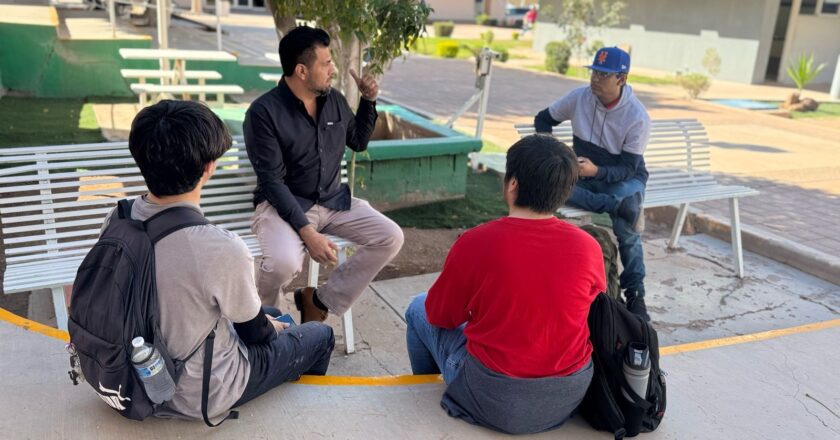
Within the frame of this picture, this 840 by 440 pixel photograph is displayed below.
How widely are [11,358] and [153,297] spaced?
1159mm

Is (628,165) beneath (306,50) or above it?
beneath

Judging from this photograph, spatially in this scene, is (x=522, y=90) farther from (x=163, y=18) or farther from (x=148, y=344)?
(x=148, y=344)

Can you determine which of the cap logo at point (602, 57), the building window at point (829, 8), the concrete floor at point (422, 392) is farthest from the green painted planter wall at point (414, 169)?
the building window at point (829, 8)

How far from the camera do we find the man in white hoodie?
14.4ft

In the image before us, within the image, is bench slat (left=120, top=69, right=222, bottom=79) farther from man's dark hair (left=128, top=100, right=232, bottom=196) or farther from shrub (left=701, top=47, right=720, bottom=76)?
shrub (left=701, top=47, right=720, bottom=76)

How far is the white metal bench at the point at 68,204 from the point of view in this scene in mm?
3246

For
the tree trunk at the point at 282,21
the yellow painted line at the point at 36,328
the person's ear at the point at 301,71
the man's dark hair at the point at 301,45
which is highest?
the tree trunk at the point at 282,21

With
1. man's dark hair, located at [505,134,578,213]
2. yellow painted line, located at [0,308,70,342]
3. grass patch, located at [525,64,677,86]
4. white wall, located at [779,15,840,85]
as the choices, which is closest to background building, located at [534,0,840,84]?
white wall, located at [779,15,840,85]

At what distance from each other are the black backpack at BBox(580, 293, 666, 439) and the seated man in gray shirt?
1.19 meters

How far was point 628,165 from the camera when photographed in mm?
4543

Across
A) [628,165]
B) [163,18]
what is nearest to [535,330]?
[628,165]

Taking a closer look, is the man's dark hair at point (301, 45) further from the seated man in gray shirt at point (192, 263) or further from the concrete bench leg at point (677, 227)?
the concrete bench leg at point (677, 227)

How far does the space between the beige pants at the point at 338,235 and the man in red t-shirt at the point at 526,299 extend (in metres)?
1.16

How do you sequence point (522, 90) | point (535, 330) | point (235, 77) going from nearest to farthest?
1. point (535, 330)
2. point (235, 77)
3. point (522, 90)
